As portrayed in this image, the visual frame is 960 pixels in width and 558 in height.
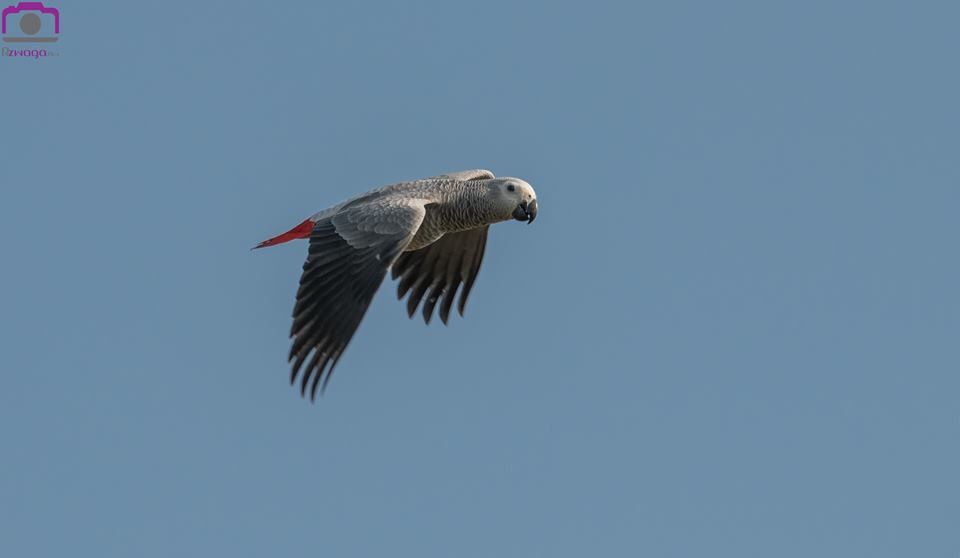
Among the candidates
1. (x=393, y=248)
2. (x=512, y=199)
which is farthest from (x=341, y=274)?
(x=512, y=199)

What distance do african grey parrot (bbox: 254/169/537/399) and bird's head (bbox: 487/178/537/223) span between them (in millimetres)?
16

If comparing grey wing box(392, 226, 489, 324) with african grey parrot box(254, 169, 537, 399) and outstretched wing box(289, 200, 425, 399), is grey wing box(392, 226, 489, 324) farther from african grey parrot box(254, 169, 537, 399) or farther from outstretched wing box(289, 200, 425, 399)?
outstretched wing box(289, 200, 425, 399)

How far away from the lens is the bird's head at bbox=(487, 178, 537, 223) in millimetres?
25000

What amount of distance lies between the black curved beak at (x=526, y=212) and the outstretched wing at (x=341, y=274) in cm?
171

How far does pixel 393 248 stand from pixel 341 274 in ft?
2.84

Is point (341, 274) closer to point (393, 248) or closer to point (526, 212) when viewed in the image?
point (393, 248)

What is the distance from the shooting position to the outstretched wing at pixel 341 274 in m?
22.2

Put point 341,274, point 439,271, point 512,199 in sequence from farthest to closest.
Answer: point 439,271 → point 512,199 → point 341,274

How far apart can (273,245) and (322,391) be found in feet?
16.8

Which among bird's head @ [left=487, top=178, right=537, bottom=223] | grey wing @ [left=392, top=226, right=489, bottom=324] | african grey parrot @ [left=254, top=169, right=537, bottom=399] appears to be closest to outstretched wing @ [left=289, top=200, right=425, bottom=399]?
african grey parrot @ [left=254, top=169, right=537, bottom=399]

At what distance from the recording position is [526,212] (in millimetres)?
25219

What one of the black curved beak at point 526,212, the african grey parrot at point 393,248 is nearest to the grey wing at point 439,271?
the african grey parrot at point 393,248

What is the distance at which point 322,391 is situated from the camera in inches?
852

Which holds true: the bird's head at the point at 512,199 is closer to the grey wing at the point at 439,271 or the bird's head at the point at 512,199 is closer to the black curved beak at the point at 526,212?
the black curved beak at the point at 526,212
